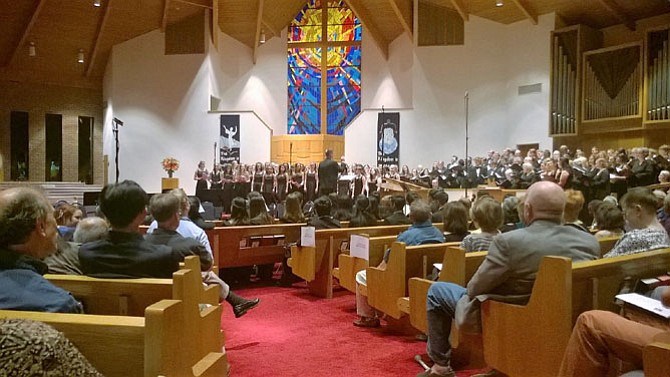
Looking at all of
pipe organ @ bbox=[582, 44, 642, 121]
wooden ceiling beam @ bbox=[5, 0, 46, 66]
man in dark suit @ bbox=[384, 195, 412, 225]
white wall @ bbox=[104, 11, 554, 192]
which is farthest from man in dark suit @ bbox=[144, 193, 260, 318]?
white wall @ bbox=[104, 11, 554, 192]

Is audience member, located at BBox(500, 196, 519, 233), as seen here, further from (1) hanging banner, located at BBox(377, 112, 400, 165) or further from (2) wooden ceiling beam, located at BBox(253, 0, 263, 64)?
(2) wooden ceiling beam, located at BBox(253, 0, 263, 64)

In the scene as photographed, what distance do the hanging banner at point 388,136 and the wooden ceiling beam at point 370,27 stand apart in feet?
7.62

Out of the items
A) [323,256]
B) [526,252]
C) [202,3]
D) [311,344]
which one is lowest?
[311,344]

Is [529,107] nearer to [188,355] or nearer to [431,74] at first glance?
[431,74]

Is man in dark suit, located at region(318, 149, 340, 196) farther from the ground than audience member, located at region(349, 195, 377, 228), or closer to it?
farther from the ground

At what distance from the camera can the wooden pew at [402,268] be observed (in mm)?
3855

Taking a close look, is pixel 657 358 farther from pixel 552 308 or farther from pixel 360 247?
pixel 360 247

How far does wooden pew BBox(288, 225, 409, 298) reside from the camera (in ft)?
17.9

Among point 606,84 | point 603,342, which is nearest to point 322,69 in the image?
point 606,84

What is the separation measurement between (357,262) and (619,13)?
1057cm

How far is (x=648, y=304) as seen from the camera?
194 cm

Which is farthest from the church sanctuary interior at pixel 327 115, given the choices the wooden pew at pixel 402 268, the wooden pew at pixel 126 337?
the wooden pew at pixel 126 337

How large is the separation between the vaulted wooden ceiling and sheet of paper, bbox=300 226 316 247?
981 cm

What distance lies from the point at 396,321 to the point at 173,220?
1.90m
